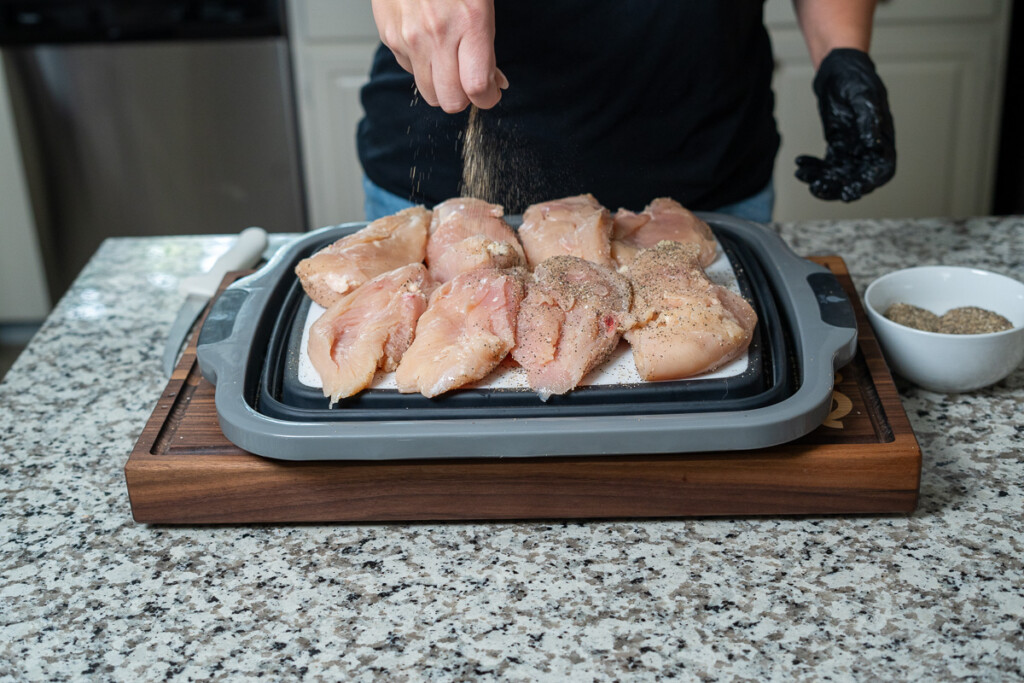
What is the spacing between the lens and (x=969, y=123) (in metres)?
2.80

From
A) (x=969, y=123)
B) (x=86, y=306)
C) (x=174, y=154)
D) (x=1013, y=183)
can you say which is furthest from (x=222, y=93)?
(x=1013, y=183)

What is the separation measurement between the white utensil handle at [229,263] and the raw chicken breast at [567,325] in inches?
21.7

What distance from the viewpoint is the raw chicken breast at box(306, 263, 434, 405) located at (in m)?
0.89

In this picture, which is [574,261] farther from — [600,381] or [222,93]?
[222,93]

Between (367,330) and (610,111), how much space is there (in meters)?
0.66

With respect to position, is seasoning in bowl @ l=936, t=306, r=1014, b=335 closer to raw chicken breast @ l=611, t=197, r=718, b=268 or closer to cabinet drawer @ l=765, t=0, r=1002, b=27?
raw chicken breast @ l=611, t=197, r=718, b=268

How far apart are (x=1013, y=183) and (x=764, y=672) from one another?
271 centimetres

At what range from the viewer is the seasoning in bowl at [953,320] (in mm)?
1062

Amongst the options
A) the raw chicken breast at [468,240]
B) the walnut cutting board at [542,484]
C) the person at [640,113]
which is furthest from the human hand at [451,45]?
the walnut cutting board at [542,484]

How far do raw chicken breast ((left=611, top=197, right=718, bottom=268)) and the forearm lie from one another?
0.51 metres

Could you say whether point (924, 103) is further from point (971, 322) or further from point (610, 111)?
point (971, 322)

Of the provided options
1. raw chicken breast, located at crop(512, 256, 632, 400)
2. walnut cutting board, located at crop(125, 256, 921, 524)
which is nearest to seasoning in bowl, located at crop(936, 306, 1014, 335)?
walnut cutting board, located at crop(125, 256, 921, 524)

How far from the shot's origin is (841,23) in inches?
56.6

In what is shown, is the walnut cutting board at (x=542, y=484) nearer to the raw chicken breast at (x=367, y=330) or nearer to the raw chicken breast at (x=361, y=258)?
the raw chicken breast at (x=367, y=330)
